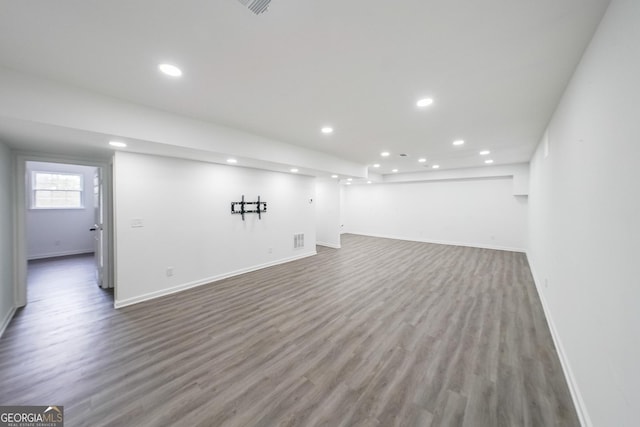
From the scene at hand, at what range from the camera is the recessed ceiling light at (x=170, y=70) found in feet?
6.11

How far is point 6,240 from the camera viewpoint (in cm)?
292

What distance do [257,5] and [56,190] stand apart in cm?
874

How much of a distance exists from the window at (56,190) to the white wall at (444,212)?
9301 millimetres

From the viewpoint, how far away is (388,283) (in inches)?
167

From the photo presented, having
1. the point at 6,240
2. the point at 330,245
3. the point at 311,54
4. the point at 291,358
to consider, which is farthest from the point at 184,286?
the point at 330,245

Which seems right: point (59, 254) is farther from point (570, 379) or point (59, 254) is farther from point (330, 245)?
point (570, 379)

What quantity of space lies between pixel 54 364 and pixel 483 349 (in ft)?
13.9

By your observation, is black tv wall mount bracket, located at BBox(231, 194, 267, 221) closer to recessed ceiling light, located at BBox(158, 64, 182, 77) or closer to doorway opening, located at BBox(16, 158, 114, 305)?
doorway opening, located at BBox(16, 158, 114, 305)

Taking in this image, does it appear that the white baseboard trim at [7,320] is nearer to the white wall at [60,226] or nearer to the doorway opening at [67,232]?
the doorway opening at [67,232]

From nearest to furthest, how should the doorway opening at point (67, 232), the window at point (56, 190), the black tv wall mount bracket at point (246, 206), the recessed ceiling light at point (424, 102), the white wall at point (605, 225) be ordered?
1. the white wall at point (605, 225)
2. the recessed ceiling light at point (424, 102)
3. the doorway opening at point (67, 232)
4. the black tv wall mount bracket at point (246, 206)
5. the window at point (56, 190)

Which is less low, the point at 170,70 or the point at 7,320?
the point at 170,70

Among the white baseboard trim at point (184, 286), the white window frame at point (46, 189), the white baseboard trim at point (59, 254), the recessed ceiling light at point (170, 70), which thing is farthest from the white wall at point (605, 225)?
the white window frame at point (46, 189)

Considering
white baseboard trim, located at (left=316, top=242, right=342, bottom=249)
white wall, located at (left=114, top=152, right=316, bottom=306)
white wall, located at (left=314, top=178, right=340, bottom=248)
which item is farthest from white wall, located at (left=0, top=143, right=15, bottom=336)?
white baseboard trim, located at (left=316, top=242, right=342, bottom=249)

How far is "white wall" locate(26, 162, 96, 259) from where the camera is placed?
5957 millimetres
